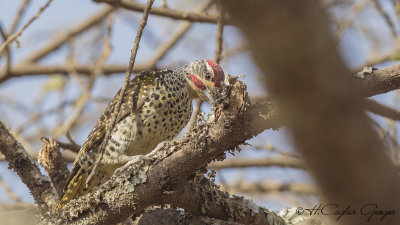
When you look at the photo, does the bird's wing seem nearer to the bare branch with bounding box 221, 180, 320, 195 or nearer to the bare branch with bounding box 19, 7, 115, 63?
the bare branch with bounding box 221, 180, 320, 195

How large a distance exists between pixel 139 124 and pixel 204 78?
2.66ft

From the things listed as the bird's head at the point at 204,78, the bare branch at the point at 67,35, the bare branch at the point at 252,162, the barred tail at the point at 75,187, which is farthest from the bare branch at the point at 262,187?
the bare branch at the point at 67,35

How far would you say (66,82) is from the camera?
24.1 ft

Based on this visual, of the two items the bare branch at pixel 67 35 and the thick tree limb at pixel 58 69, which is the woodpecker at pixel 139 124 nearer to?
the thick tree limb at pixel 58 69

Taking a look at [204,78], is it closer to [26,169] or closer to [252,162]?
[252,162]

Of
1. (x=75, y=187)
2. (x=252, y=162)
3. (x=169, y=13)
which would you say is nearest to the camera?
(x=75, y=187)

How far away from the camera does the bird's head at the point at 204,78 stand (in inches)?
179

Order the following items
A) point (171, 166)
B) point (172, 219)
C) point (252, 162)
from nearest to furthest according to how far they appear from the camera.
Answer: point (171, 166) → point (172, 219) → point (252, 162)

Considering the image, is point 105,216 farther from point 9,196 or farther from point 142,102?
point 9,196

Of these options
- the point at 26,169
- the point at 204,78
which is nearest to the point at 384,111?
the point at 204,78

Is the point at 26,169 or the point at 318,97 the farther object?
the point at 26,169

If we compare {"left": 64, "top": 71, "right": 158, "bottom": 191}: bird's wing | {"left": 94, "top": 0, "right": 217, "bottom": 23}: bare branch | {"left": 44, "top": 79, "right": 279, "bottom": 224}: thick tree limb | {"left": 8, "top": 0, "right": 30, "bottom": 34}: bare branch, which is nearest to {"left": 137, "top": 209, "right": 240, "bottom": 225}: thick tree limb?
{"left": 44, "top": 79, "right": 279, "bottom": 224}: thick tree limb

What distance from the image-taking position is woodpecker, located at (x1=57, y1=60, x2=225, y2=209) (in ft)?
13.3

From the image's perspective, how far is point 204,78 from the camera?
4641 millimetres
